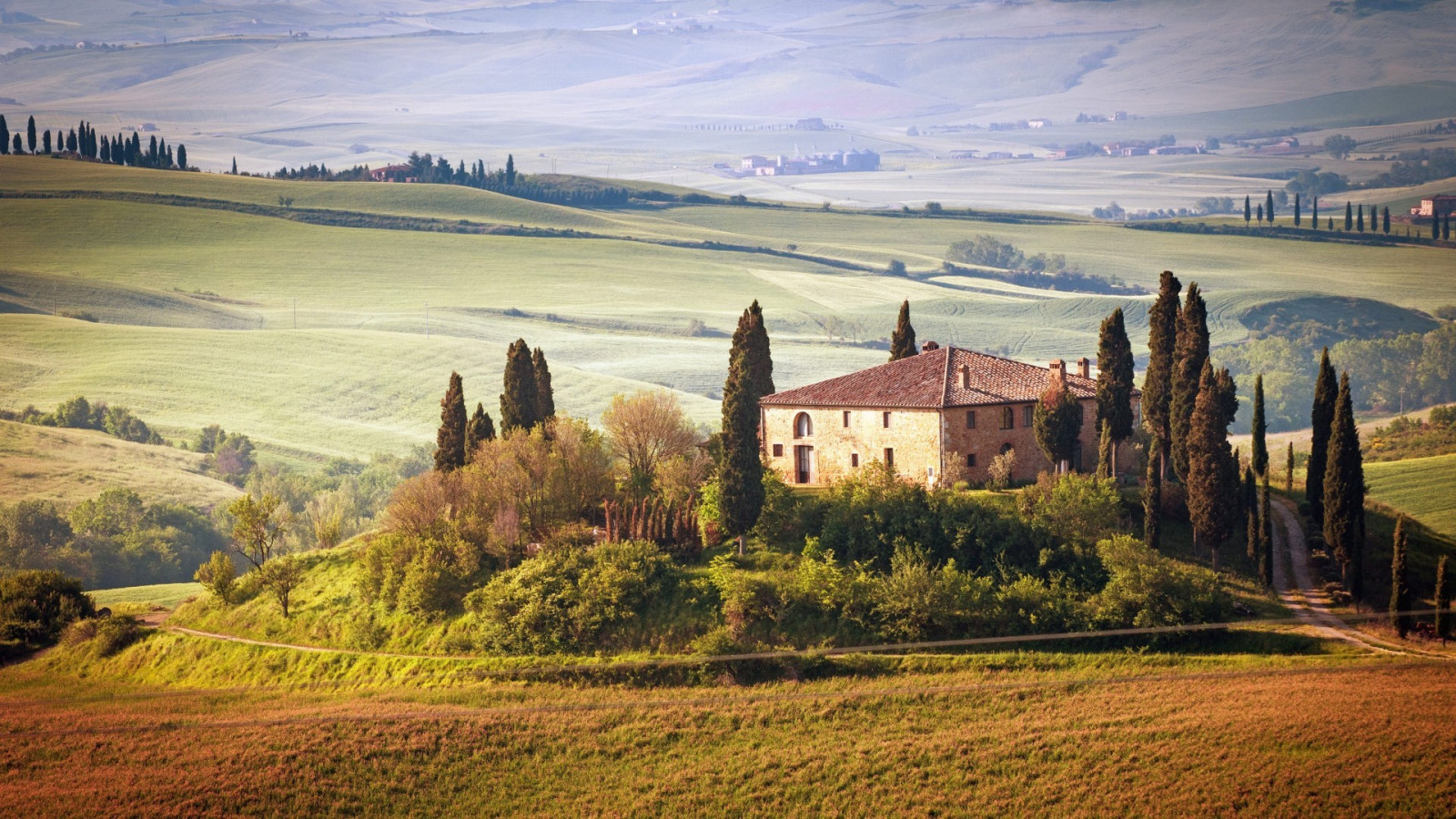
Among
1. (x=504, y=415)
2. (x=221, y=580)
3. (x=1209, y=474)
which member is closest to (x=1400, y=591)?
(x=1209, y=474)

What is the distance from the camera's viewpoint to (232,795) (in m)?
49.9

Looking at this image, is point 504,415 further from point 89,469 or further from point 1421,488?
point 89,469

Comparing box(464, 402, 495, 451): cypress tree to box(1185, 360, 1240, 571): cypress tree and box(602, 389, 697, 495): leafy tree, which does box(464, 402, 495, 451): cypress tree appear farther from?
box(1185, 360, 1240, 571): cypress tree

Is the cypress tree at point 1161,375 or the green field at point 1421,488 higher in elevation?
the cypress tree at point 1161,375

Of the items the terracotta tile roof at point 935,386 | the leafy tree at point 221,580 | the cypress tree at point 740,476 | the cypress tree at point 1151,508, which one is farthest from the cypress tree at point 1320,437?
the leafy tree at point 221,580

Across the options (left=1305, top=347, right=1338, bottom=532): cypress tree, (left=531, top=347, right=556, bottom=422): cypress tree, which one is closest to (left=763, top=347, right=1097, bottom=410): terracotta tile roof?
(left=1305, top=347, right=1338, bottom=532): cypress tree

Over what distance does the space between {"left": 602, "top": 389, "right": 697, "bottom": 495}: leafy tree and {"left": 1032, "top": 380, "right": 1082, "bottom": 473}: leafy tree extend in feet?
57.7

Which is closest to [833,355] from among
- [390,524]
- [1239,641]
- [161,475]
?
[161,475]

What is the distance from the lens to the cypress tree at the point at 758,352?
236 ft

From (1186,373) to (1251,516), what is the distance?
7.94 metres

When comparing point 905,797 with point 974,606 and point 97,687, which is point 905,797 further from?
point 97,687

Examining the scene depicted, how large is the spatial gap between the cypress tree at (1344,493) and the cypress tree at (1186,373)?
20.6 feet

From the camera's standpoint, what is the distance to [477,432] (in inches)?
3007

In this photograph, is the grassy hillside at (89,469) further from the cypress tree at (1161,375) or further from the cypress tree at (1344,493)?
the cypress tree at (1344,493)
